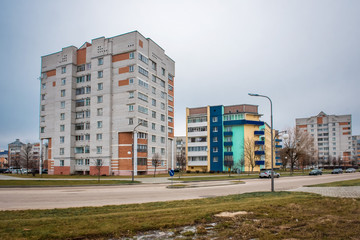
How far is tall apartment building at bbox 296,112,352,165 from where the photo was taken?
13575cm

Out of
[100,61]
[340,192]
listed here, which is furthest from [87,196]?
[100,61]

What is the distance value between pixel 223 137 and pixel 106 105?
1373 inches

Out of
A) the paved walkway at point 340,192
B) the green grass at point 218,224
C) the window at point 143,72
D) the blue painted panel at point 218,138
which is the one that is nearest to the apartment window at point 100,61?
the window at point 143,72

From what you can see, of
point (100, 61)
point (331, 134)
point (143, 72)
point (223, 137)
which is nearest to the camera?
point (143, 72)

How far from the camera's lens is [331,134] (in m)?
140

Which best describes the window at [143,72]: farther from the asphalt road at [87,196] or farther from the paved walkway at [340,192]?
the paved walkway at [340,192]

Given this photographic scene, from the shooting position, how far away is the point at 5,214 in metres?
10.2

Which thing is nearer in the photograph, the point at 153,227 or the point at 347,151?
the point at 153,227

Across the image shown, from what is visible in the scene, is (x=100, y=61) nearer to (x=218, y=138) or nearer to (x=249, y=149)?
(x=218, y=138)

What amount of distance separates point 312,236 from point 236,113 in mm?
71766

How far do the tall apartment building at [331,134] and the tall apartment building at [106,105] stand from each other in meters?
99.2

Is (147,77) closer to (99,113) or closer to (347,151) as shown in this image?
(99,113)

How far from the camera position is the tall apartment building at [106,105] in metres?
58.5

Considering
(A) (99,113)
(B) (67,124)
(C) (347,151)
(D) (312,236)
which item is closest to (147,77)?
(A) (99,113)
